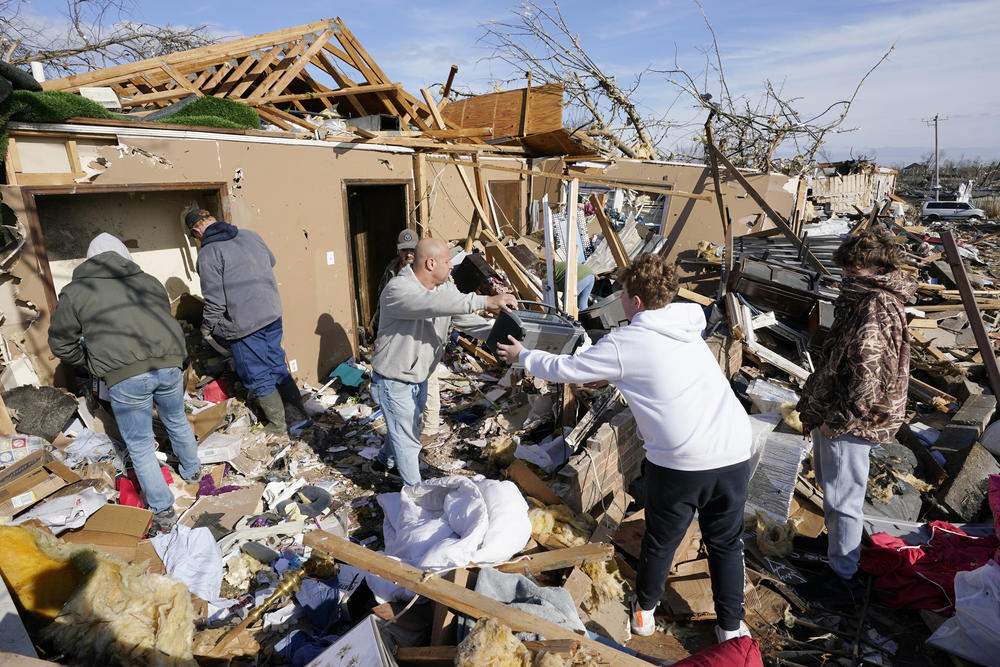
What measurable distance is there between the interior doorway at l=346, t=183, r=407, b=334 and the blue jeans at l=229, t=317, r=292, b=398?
2558mm

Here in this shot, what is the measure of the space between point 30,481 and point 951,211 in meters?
31.5

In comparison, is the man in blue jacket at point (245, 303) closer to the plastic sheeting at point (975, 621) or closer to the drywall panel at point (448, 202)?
the drywall panel at point (448, 202)

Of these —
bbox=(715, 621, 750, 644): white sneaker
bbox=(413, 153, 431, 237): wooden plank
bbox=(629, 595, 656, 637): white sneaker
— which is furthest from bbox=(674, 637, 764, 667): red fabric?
bbox=(413, 153, 431, 237): wooden plank

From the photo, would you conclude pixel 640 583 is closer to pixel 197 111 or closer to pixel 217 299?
pixel 217 299

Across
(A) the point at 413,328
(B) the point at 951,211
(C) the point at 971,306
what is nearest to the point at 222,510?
(A) the point at 413,328

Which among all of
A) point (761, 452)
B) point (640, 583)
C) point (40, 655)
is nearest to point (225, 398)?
point (40, 655)

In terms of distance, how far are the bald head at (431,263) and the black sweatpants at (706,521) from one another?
184cm

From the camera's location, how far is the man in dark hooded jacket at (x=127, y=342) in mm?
3449

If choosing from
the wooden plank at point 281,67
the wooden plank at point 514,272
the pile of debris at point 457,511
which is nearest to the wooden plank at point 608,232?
the pile of debris at point 457,511

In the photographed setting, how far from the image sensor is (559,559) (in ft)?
9.42

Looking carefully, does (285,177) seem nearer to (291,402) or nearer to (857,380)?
(291,402)

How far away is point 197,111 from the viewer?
5.16 meters

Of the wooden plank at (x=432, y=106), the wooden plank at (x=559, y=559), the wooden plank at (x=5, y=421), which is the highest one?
the wooden plank at (x=432, y=106)

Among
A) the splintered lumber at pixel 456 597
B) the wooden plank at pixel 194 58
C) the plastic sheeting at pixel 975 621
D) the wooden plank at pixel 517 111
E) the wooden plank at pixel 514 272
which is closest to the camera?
the splintered lumber at pixel 456 597
